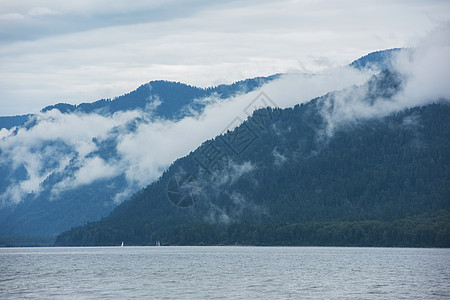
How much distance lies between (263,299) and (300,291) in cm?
1207

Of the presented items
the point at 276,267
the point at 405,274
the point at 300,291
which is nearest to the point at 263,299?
the point at 300,291

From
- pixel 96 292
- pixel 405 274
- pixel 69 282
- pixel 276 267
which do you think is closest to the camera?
pixel 96 292

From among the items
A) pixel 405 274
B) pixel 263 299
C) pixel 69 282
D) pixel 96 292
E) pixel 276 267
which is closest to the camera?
pixel 263 299

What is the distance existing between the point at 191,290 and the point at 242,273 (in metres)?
35.7

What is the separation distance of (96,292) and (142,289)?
839cm

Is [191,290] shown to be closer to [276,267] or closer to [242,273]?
[242,273]

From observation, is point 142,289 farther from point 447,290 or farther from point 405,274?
point 405,274

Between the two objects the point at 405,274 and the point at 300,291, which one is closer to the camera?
the point at 300,291

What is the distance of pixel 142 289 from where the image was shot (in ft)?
380

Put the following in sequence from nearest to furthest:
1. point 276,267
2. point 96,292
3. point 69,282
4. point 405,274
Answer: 1. point 96,292
2. point 69,282
3. point 405,274
4. point 276,267

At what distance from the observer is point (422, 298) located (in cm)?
10244

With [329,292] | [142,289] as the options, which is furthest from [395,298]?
[142,289]

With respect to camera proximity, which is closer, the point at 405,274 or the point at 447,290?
the point at 447,290

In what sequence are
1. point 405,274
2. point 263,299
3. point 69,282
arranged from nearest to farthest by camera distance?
point 263,299 < point 69,282 < point 405,274
